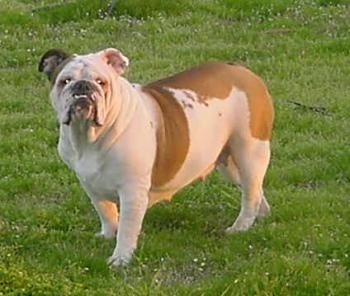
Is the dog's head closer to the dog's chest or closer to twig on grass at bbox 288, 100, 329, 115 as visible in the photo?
the dog's chest

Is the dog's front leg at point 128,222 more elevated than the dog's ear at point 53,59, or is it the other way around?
the dog's ear at point 53,59

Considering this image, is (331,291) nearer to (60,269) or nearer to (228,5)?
(60,269)

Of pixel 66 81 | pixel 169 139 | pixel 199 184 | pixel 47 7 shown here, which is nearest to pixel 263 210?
pixel 199 184

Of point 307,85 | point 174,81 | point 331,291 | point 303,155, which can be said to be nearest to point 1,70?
point 307,85

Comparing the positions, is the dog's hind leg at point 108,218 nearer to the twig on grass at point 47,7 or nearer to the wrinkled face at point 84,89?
the wrinkled face at point 84,89

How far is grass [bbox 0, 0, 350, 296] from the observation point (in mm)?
6262

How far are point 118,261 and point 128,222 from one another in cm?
23

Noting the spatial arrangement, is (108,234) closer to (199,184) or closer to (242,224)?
(242,224)

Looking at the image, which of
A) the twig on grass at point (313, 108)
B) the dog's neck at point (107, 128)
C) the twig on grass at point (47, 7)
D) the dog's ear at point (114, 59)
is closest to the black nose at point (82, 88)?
the dog's neck at point (107, 128)

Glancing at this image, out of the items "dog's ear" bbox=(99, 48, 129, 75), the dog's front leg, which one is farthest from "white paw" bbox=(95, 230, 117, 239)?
"dog's ear" bbox=(99, 48, 129, 75)

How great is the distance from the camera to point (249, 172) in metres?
7.28

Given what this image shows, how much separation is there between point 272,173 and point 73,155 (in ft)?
6.71

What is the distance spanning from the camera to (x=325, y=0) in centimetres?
1401

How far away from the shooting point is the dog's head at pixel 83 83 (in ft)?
20.7
